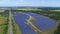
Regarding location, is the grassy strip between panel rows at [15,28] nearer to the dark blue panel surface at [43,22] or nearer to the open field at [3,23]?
the open field at [3,23]

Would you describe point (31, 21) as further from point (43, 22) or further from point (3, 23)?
point (3, 23)

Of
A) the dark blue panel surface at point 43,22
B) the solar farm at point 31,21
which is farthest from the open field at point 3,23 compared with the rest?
the dark blue panel surface at point 43,22

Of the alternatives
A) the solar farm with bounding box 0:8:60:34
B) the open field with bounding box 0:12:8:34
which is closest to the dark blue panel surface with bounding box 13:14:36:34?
the solar farm with bounding box 0:8:60:34

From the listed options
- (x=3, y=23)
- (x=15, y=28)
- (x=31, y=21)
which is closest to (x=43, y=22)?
(x=31, y=21)

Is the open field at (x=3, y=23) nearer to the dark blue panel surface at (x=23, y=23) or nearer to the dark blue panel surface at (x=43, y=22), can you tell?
the dark blue panel surface at (x=23, y=23)

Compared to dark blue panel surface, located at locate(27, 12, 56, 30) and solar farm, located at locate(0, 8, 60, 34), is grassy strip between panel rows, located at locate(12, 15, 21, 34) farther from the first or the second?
dark blue panel surface, located at locate(27, 12, 56, 30)

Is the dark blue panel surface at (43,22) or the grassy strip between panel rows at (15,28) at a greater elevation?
the dark blue panel surface at (43,22)

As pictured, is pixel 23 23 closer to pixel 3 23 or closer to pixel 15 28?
pixel 15 28
